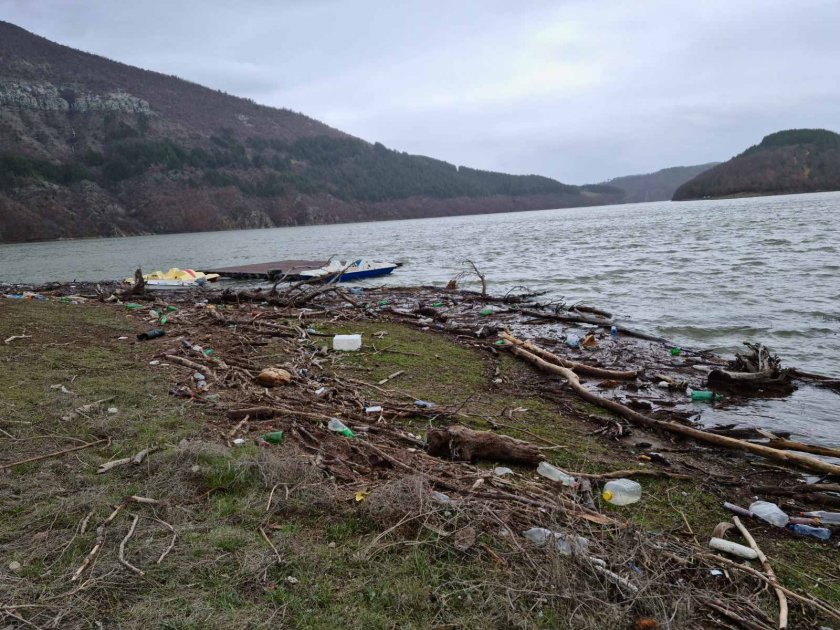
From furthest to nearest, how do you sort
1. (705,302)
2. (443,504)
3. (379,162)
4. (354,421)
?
(379,162) → (705,302) → (354,421) → (443,504)

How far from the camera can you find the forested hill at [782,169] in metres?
106

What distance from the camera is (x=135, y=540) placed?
9.38ft

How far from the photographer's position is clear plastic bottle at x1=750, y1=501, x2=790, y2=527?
12.6ft

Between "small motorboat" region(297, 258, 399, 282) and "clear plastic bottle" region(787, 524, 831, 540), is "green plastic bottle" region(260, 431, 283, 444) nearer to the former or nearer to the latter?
"clear plastic bottle" region(787, 524, 831, 540)

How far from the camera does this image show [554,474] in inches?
171

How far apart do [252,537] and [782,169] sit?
137 metres

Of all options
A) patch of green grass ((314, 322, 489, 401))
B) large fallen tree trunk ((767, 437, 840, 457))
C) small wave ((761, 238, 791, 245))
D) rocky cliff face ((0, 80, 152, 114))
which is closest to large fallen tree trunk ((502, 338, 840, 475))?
large fallen tree trunk ((767, 437, 840, 457))

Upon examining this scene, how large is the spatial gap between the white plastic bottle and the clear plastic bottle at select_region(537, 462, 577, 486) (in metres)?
0.28

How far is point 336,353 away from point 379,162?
16950 centimetres

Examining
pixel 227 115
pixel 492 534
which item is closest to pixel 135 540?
pixel 492 534

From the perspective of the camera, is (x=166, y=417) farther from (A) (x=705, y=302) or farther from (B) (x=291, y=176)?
(B) (x=291, y=176)

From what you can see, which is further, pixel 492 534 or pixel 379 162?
Result: pixel 379 162

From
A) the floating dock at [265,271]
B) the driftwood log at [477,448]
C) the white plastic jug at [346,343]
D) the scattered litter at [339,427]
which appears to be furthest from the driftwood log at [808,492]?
the floating dock at [265,271]

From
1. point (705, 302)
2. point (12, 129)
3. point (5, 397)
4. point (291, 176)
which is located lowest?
point (705, 302)
